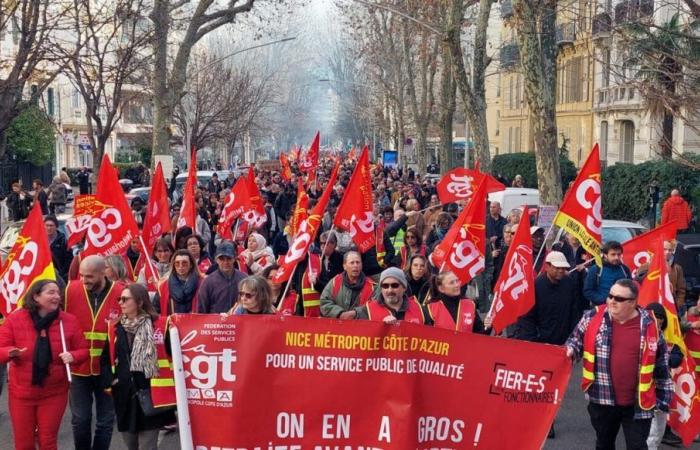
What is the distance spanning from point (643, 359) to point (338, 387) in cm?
194

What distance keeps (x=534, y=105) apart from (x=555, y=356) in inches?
466

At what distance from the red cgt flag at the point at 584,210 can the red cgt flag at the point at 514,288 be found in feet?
2.25

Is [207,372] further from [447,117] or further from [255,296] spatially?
[447,117]

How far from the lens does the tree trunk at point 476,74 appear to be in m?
23.6

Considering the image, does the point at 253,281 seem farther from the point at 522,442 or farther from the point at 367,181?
the point at 367,181

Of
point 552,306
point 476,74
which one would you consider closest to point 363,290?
point 552,306

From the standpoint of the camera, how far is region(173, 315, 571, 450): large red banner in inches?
220

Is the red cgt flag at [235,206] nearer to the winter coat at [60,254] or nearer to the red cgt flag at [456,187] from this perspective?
Result: the winter coat at [60,254]

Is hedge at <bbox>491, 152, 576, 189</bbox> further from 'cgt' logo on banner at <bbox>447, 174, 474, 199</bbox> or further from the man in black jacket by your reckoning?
the man in black jacket

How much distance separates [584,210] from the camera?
9.32m

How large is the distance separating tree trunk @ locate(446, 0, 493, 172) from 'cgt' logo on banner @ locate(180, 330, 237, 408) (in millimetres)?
18553

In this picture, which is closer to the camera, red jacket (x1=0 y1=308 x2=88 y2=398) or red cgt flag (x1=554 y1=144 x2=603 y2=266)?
red jacket (x1=0 y1=308 x2=88 y2=398)

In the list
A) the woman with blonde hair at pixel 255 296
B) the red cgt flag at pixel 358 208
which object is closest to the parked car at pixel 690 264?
the red cgt flag at pixel 358 208

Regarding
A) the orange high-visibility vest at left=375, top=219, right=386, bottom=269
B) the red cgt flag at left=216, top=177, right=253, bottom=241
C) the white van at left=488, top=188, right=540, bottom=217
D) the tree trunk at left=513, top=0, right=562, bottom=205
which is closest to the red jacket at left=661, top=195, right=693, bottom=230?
the white van at left=488, top=188, right=540, bottom=217
